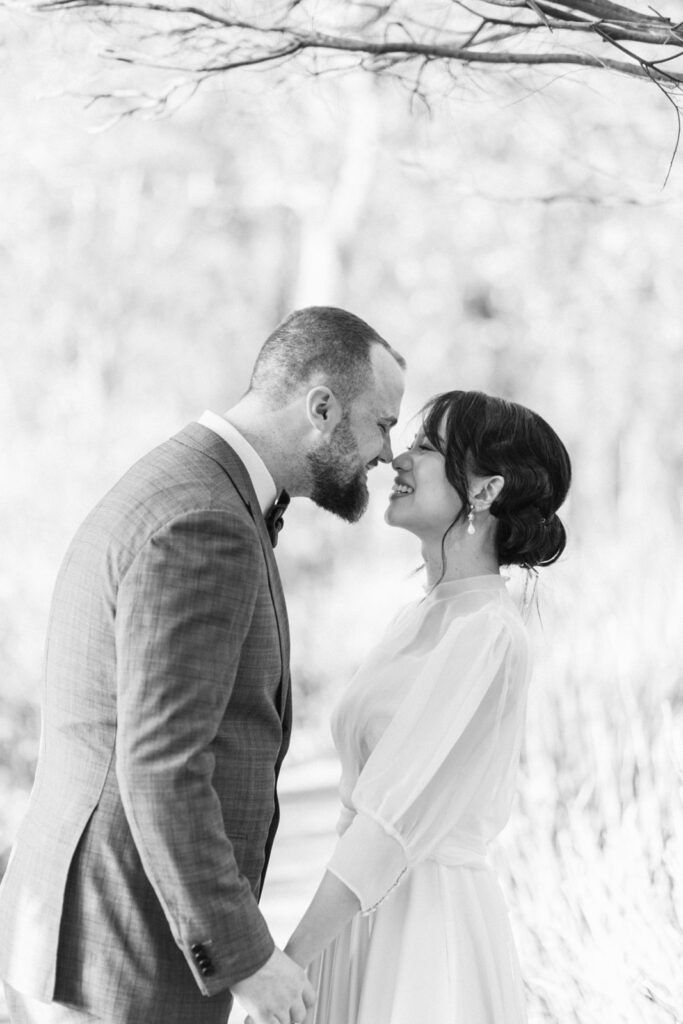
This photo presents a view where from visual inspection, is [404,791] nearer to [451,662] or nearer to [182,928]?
[451,662]

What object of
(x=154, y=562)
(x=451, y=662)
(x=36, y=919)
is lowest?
(x=36, y=919)

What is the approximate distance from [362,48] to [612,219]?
314cm

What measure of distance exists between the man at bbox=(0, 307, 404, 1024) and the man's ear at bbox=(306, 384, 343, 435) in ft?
0.35

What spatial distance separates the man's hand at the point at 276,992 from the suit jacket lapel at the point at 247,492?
33cm

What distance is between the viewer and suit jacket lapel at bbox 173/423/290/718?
59.9 inches

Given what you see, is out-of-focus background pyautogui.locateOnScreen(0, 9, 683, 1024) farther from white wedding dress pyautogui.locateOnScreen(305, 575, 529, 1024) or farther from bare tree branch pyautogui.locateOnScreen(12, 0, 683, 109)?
white wedding dress pyautogui.locateOnScreen(305, 575, 529, 1024)

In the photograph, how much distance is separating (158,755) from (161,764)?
0.04 feet

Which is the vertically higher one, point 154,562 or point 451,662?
point 154,562

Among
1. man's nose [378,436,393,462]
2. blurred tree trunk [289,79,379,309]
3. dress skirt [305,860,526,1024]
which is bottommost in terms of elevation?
dress skirt [305,860,526,1024]

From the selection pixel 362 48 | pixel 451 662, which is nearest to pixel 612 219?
pixel 362 48

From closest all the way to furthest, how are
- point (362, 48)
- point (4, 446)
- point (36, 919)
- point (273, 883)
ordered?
1. point (36, 919)
2. point (362, 48)
3. point (273, 883)
4. point (4, 446)

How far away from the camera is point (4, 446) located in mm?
4211

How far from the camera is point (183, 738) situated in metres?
1.33

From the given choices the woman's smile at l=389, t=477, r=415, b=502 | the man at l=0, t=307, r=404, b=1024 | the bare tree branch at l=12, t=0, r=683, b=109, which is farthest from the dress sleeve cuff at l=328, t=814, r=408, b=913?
the bare tree branch at l=12, t=0, r=683, b=109
